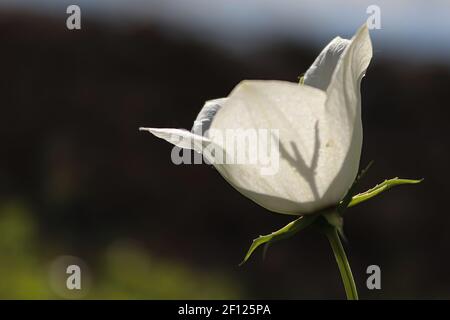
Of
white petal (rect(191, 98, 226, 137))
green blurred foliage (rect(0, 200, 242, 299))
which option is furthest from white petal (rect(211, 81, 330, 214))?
green blurred foliage (rect(0, 200, 242, 299))

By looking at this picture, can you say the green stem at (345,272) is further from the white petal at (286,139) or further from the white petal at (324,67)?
the white petal at (324,67)

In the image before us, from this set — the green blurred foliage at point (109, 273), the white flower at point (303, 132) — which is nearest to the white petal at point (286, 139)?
the white flower at point (303, 132)

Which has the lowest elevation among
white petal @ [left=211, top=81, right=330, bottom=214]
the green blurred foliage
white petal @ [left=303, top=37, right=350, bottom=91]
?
white petal @ [left=211, top=81, right=330, bottom=214]

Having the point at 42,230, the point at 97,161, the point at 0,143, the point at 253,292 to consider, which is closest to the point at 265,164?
the point at 253,292

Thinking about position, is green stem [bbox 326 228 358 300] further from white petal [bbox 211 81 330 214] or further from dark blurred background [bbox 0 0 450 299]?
dark blurred background [bbox 0 0 450 299]

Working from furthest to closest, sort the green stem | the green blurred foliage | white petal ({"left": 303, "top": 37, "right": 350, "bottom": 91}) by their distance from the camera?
the green blurred foliage, white petal ({"left": 303, "top": 37, "right": 350, "bottom": 91}), the green stem

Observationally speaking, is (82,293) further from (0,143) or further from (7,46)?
(7,46)

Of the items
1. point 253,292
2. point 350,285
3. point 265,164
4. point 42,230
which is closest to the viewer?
point 350,285
